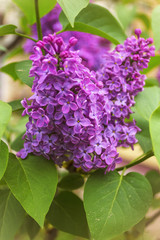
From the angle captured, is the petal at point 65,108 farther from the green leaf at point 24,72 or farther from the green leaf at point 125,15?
the green leaf at point 125,15

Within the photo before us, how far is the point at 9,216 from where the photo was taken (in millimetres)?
369

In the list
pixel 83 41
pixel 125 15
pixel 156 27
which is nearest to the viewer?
pixel 156 27

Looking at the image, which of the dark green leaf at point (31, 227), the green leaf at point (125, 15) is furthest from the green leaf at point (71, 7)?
the green leaf at point (125, 15)

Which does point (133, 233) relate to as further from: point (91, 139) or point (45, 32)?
point (45, 32)

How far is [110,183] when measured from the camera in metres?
0.37

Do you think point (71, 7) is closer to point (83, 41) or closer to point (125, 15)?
point (83, 41)

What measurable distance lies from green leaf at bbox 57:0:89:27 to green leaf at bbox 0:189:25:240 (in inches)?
8.2

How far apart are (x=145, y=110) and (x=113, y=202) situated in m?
0.13

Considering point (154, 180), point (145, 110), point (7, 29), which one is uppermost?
point (7, 29)

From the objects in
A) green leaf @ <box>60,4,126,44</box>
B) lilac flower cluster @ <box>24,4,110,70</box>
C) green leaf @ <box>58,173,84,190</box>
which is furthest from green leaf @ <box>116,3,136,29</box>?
green leaf @ <box>58,173,84,190</box>

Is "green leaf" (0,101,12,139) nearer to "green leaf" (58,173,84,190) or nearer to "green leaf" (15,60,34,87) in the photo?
"green leaf" (15,60,34,87)

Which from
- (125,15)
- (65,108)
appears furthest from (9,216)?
(125,15)

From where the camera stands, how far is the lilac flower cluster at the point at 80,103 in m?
0.30

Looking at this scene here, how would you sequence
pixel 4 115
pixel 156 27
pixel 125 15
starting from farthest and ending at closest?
1. pixel 125 15
2. pixel 156 27
3. pixel 4 115
